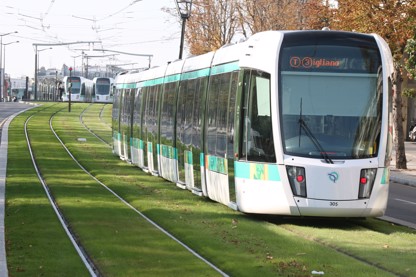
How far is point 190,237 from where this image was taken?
15.9 meters

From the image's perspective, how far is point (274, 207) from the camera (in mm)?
17453

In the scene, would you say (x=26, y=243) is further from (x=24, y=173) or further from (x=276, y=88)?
(x=24, y=173)

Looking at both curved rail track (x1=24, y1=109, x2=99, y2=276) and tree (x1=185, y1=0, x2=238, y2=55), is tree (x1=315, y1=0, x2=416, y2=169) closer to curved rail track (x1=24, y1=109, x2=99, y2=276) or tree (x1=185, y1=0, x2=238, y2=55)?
curved rail track (x1=24, y1=109, x2=99, y2=276)

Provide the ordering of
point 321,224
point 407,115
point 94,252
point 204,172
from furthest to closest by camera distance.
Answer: point 407,115 < point 204,172 < point 321,224 < point 94,252

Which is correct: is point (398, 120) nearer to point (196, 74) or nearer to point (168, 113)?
point (168, 113)

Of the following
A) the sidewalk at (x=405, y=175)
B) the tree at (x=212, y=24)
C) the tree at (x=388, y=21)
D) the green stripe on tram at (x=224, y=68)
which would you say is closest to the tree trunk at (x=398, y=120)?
the tree at (x=388, y=21)

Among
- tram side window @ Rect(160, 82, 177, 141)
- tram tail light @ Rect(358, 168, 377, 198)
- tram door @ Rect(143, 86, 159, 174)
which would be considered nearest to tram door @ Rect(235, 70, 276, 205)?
tram tail light @ Rect(358, 168, 377, 198)

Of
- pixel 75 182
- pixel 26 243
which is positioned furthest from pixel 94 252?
pixel 75 182

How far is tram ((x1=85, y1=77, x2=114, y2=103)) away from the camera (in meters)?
102

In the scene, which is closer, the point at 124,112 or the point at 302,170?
the point at 302,170

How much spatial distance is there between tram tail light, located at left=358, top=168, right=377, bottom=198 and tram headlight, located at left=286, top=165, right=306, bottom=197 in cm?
92

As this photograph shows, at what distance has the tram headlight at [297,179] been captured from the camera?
17.0m

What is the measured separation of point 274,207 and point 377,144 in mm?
1985

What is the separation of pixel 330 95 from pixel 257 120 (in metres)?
1.31
